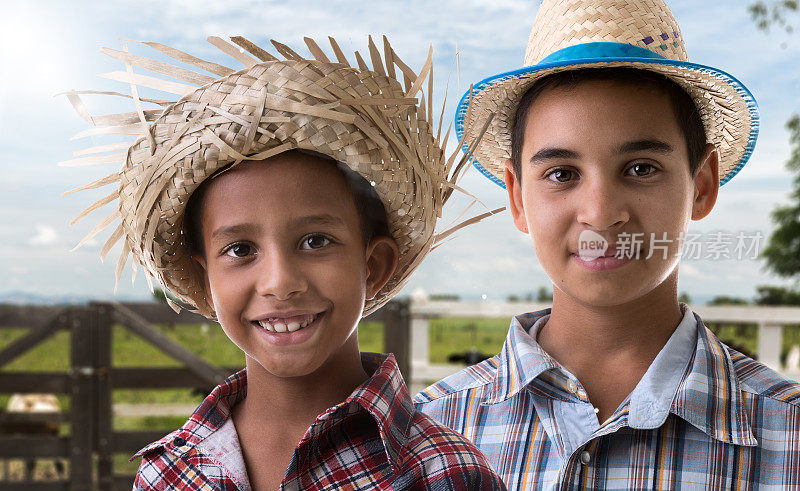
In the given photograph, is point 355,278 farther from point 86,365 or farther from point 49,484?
point 49,484

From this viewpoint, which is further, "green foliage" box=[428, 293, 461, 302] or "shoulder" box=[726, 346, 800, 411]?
"green foliage" box=[428, 293, 461, 302]

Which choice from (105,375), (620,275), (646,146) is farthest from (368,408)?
(105,375)

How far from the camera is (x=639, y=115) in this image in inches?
37.5

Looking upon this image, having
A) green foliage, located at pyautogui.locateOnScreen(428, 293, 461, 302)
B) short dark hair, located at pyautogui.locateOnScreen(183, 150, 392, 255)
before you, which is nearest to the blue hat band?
short dark hair, located at pyautogui.locateOnScreen(183, 150, 392, 255)

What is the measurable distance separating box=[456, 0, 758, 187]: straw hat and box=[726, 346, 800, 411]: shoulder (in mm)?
313

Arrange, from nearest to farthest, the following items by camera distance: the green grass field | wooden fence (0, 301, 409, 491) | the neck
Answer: the neck < the green grass field < wooden fence (0, 301, 409, 491)

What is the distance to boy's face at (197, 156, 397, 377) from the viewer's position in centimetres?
76

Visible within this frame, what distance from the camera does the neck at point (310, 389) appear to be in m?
0.85

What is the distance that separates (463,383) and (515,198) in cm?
29

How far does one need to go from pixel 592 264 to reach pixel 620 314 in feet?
0.47

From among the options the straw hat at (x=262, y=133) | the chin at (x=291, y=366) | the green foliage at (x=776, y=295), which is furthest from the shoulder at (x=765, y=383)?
the green foliage at (x=776, y=295)

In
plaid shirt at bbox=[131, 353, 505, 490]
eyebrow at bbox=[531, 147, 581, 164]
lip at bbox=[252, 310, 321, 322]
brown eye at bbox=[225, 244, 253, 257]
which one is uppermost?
eyebrow at bbox=[531, 147, 581, 164]

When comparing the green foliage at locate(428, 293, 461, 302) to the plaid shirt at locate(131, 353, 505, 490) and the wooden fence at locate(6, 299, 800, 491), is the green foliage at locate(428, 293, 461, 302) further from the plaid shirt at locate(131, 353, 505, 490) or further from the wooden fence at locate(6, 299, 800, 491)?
the plaid shirt at locate(131, 353, 505, 490)

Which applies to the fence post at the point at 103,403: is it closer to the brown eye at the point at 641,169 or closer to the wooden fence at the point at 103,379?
the wooden fence at the point at 103,379
